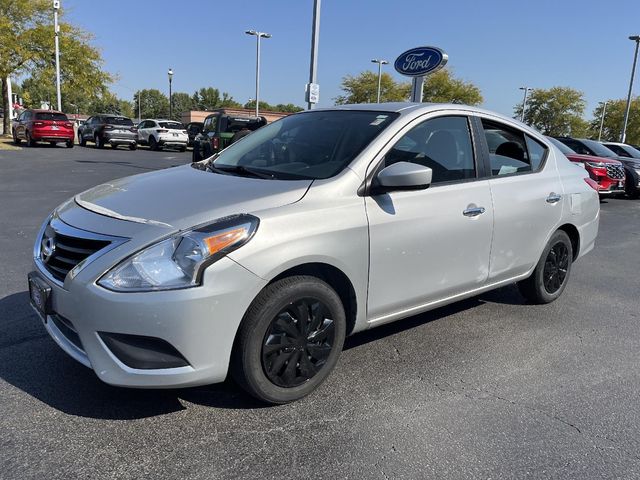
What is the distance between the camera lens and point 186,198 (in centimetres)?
289

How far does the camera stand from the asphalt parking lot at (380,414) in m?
2.43

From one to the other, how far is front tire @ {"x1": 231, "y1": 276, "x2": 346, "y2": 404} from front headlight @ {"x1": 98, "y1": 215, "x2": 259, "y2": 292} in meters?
0.34

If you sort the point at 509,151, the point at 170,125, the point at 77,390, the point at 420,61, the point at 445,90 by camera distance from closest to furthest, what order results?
the point at 77,390 → the point at 509,151 → the point at 420,61 → the point at 170,125 → the point at 445,90

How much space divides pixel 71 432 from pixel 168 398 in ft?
1.71

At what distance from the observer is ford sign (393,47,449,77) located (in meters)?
10.3

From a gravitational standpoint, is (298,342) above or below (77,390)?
above

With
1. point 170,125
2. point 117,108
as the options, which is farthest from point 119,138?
point 117,108

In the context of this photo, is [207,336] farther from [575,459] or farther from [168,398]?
[575,459]

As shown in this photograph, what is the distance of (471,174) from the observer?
12.6ft

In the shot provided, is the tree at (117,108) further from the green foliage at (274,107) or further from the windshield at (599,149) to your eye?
the windshield at (599,149)

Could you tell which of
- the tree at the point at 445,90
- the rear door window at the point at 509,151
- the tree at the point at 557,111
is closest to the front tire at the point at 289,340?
the rear door window at the point at 509,151

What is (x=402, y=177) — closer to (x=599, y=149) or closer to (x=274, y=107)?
(x=599, y=149)

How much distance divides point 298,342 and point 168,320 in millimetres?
747

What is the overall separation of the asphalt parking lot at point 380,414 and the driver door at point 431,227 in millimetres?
468
